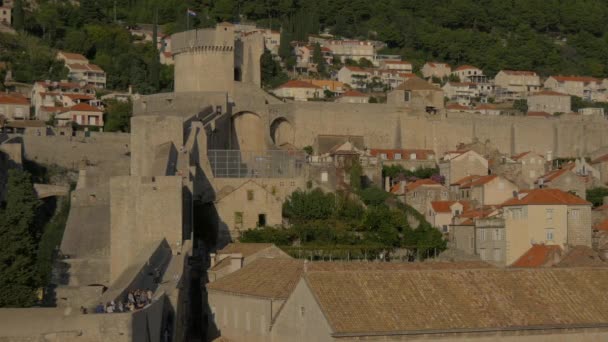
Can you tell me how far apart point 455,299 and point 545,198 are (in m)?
19.0

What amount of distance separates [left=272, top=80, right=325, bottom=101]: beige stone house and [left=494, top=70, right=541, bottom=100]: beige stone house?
20425 millimetres

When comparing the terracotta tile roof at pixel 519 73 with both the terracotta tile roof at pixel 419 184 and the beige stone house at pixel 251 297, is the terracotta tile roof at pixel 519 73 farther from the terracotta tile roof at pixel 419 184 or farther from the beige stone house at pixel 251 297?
the beige stone house at pixel 251 297

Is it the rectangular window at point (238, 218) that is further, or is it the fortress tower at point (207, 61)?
the fortress tower at point (207, 61)

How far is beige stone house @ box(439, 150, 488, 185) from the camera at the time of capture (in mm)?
56719

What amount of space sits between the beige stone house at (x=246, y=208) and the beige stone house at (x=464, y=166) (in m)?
11.9

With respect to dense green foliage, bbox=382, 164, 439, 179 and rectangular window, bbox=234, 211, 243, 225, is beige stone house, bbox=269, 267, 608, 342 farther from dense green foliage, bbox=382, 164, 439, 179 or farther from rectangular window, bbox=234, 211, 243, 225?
dense green foliage, bbox=382, 164, 439, 179

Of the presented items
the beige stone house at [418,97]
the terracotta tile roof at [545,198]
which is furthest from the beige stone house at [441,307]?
the beige stone house at [418,97]

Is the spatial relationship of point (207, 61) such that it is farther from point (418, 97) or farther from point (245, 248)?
point (245, 248)

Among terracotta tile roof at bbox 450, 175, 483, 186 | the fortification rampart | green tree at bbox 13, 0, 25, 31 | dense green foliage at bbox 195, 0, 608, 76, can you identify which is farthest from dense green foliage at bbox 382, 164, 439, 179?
dense green foliage at bbox 195, 0, 608, 76

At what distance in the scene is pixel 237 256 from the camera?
39.2 m

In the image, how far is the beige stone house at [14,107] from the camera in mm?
71312

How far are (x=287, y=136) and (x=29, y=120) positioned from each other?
51.7 ft

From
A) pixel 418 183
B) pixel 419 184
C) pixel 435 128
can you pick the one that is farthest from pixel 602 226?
pixel 435 128

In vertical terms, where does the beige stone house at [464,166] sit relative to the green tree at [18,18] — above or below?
below
